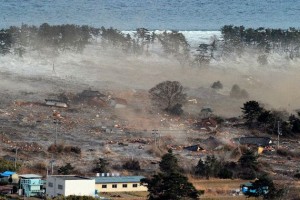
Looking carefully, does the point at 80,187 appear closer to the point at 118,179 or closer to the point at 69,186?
the point at 69,186

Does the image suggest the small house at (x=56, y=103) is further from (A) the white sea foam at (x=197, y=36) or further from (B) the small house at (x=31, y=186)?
(A) the white sea foam at (x=197, y=36)

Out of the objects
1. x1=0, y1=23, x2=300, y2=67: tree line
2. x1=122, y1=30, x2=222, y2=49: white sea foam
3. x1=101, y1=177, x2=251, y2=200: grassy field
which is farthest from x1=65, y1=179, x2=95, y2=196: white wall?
x1=122, y1=30, x2=222, y2=49: white sea foam

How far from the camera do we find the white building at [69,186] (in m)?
58.7

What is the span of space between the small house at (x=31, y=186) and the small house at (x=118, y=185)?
11.8ft

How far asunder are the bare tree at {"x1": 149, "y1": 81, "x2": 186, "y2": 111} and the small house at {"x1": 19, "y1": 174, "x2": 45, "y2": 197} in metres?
36.0

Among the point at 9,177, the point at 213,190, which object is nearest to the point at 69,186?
the point at 9,177

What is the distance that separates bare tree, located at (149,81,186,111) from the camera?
97.6m

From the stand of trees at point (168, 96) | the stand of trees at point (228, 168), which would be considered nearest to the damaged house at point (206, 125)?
the stand of trees at point (168, 96)

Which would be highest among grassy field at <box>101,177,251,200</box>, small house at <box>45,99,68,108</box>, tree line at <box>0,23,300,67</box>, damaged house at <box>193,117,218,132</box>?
tree line at <box>0,23,300,67</box>

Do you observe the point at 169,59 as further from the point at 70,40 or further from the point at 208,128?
the point at 208,128

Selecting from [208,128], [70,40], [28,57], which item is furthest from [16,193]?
[70,40]

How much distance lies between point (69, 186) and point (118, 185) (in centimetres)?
570

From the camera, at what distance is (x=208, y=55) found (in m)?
139

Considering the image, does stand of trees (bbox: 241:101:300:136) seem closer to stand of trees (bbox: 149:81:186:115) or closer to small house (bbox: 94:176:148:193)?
stand of trees (bbox: 149:81:186:115)
